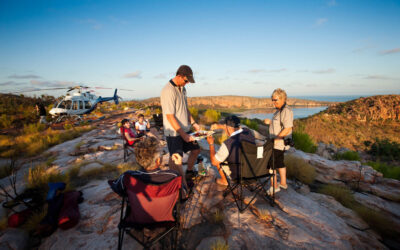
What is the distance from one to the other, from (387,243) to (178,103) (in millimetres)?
3685

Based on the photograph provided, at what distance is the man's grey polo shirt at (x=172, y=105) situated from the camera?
2.36 metres

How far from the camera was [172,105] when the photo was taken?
2.36 metres

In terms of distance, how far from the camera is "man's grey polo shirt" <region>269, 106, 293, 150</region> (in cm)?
270

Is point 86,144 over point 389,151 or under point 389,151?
over

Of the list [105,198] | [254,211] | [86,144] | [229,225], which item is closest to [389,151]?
[254,211]

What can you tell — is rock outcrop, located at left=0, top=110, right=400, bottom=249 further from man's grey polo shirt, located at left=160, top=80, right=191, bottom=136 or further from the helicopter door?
the helicopter door

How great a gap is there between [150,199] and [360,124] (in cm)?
1515

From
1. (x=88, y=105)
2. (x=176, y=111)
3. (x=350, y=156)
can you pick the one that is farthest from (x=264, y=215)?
(x=88, y=105)

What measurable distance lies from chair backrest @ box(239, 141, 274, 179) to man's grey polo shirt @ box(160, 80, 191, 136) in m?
1.05

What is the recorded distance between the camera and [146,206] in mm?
1797

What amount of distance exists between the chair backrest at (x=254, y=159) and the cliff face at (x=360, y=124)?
→ 27.8 feet

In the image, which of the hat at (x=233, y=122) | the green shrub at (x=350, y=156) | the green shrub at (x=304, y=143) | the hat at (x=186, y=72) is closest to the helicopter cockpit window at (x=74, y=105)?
the hat at (x=186, y=72)

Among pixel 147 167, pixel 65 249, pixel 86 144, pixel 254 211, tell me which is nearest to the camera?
pixel 65 249

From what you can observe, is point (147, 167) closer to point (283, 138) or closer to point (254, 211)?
point (254, 211)
